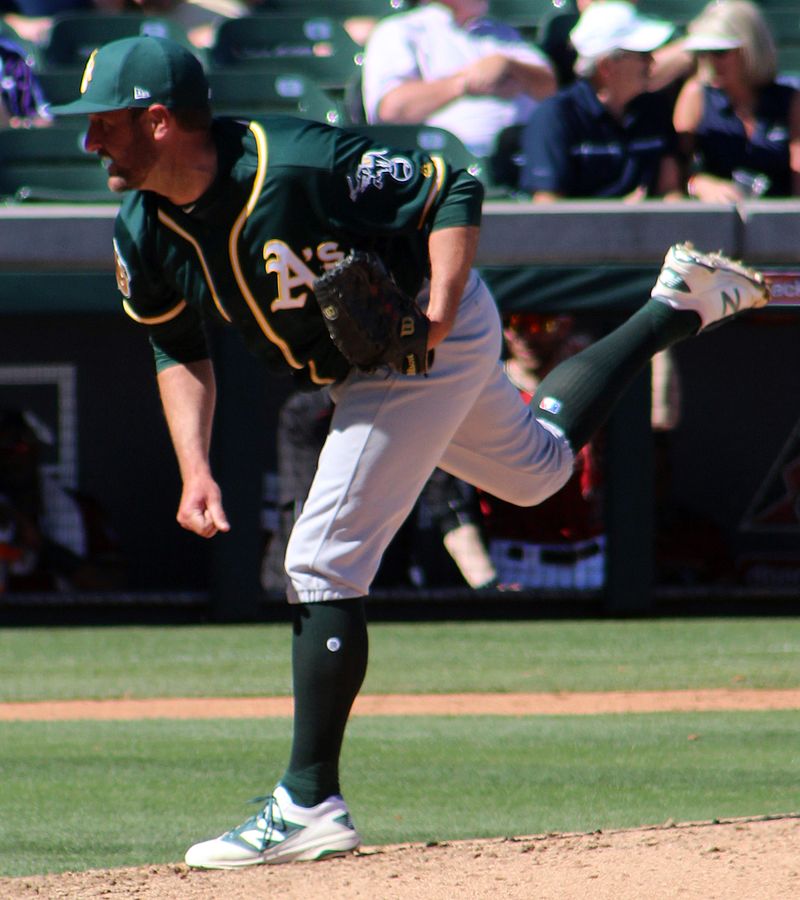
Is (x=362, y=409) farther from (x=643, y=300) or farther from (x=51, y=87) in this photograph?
(x=51, y=87)

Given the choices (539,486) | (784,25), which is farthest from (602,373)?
(784,25)

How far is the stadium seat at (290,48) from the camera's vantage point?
9.34 metres

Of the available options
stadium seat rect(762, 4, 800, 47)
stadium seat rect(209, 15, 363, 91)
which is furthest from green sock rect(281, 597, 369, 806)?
stadium seat rect(762, 4, 800, 47)

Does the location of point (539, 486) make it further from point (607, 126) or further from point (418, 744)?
point (607, 126)

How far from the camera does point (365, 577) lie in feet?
9.78

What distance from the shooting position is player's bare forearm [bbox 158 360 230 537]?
3092 mm

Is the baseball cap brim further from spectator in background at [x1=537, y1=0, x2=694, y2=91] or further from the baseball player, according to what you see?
the baseball player

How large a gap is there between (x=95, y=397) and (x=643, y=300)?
9.32 ft

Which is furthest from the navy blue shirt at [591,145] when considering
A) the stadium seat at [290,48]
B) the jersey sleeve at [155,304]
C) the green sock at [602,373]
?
the jersey sleeve at [155,304]

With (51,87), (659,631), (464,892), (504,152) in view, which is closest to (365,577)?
(464,892)

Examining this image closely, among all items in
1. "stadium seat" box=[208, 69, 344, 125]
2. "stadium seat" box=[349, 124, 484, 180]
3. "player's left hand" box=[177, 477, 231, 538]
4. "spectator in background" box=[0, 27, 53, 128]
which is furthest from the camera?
"stadium seat" box=[208, 69, 344, 125]

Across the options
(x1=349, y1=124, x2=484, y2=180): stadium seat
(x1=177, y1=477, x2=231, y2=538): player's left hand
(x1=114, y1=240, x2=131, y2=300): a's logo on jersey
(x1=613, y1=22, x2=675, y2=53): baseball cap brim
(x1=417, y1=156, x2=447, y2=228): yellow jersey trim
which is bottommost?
(x1=349, y1=124, x2=484, y2=180): stadium seat

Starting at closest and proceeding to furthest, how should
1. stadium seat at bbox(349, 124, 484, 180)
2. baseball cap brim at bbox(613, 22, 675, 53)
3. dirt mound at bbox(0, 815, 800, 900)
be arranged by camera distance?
dirt mound at bbox(0, 815, 800, 900), baseball cap brim at bbox(613, 22, 675, 53), stadium seat at bbox(349, 124, 484, 180)

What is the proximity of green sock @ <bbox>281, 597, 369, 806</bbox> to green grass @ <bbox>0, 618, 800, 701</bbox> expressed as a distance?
2819mm
